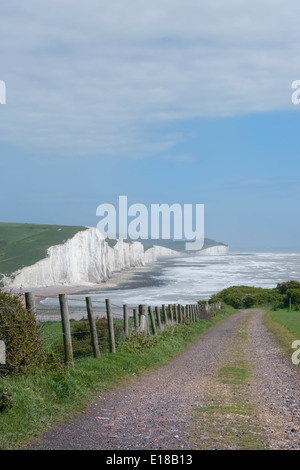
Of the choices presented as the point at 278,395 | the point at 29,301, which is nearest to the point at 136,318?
the point at 278,395

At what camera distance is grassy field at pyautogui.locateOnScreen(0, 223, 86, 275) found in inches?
3854

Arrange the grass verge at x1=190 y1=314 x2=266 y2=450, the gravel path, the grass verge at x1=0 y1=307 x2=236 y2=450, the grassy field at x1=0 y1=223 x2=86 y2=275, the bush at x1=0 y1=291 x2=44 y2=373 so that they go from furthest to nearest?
1. the grassy field at x1=0 y1=223 x2=86 y2=275
2. the bush at x1=0 y1=291 x2=44 y2=373
3. the gravel path
4. the grass verge at x1=0 y1=307 x2=236 y2=450
5. the grass verge at x1=190 y1=314 x2=266 y2=450

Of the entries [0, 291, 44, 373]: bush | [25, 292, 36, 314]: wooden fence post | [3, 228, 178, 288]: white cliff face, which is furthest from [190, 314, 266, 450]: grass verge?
Answer: [3, 228, 178, 288]: white cliff face

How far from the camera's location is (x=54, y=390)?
338 inches

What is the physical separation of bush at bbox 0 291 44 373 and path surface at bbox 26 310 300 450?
147 centimetres

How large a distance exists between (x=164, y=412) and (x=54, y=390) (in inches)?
78.1

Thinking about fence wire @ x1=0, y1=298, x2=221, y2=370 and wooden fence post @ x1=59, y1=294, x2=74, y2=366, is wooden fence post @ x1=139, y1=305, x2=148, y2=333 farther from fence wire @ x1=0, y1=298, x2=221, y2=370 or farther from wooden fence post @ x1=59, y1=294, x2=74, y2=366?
wooden fence post @ x1=59, y1=294, x2=74, y2=366

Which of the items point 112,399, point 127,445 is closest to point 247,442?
point 127,445

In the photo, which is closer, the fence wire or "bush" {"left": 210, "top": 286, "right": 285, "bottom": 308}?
the fence wire

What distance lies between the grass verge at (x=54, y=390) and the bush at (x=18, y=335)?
10.0 inches

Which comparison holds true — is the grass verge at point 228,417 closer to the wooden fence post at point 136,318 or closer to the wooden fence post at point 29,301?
the wooden fence post at point 29,301
